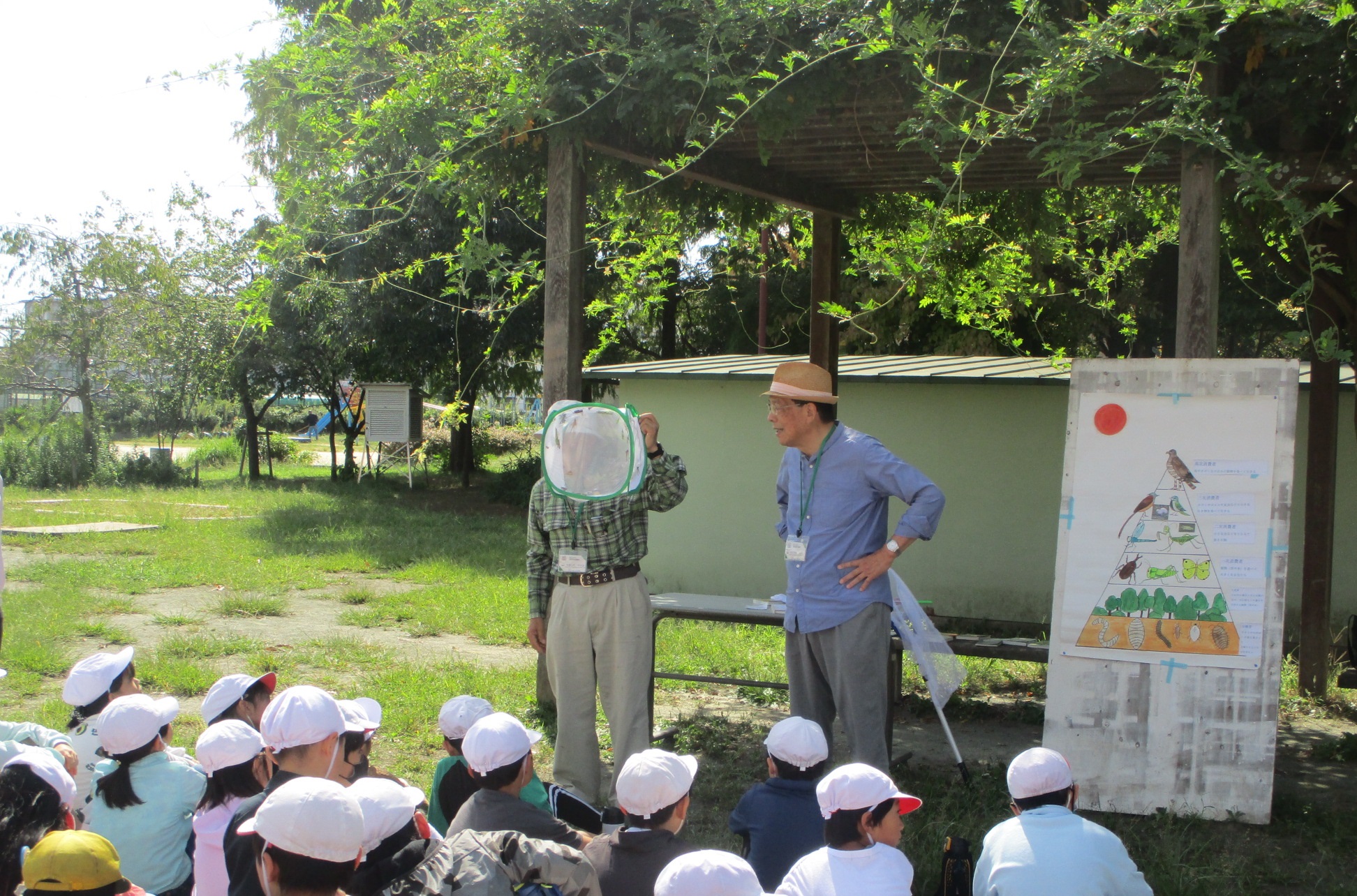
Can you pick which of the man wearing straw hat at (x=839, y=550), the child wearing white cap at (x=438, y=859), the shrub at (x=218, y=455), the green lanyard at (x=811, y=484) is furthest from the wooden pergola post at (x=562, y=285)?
the shrub at (x=218, y=455)

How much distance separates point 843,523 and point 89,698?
9.45 feet

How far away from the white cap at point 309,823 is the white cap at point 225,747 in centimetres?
108

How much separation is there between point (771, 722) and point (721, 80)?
3.76 m

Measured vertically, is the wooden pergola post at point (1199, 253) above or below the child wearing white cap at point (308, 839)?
above

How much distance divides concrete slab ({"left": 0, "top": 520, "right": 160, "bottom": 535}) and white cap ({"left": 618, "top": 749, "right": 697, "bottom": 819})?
13.8m

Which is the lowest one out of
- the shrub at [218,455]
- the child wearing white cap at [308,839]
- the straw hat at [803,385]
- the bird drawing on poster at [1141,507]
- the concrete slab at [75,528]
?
the concrete slab at [75,528]

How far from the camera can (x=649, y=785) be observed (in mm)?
2795

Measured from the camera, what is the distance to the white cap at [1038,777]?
120 inches

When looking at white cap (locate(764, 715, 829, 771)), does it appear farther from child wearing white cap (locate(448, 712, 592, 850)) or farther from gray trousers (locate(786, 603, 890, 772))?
gray trousers (locate(786, 603, 890, 772))

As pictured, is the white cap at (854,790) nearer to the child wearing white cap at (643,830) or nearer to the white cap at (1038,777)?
the child wearing white cap at (643,830)

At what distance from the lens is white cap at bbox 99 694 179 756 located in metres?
3.29

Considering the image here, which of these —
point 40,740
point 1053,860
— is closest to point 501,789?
point 1053,860

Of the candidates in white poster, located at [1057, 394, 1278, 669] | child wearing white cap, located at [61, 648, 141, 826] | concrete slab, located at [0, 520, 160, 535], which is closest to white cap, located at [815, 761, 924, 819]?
white poster, located at [1057, 394, 1278, 669]

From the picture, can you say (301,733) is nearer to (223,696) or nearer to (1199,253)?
(223,696)
